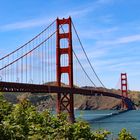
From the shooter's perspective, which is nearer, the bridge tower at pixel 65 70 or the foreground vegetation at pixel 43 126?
the foreground vegetation at pixel 43 126

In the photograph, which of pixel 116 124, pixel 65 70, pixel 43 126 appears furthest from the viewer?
pixel 116 124

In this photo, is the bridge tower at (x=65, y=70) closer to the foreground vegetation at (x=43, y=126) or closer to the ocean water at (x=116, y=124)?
the ocean water at (x=116, y=124)

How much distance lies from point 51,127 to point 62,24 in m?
49.4

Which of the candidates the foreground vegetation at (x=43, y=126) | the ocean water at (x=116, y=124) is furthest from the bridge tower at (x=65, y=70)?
the foreground vegetation at (x=43, y=126)

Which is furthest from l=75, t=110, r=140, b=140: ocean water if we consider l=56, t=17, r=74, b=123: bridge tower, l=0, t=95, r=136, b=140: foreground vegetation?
l=0, t=95, r=136, b=140: foreground vegetation

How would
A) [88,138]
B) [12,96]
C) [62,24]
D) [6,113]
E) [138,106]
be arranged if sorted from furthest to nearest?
[138,106]
[12,96]
[62,24]
[6,113]
[88,138]

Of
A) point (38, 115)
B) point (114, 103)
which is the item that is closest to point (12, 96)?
point (114, 103)

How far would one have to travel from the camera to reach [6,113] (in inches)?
813

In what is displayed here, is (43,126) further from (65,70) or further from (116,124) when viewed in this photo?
(116,124)

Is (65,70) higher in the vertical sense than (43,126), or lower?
higher

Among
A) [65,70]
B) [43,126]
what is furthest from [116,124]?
[43,126]

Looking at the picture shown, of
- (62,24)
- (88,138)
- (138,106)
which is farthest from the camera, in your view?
(138,106)

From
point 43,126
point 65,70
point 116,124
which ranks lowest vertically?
point 116,124

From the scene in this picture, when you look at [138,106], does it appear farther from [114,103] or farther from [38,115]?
[38,115]
